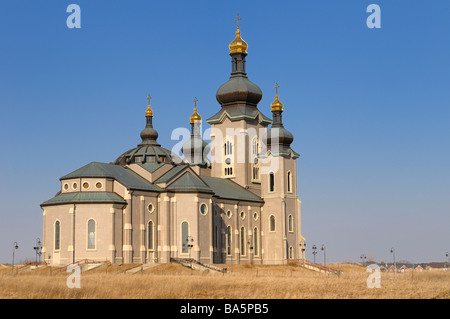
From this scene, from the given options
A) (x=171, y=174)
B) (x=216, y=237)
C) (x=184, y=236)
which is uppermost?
(x=171, y=174)

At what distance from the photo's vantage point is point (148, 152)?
282 ft

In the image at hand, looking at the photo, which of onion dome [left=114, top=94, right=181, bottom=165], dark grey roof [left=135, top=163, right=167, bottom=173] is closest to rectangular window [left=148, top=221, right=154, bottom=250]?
dark grey roof [left=135, top=163, right=167, bottom=173]

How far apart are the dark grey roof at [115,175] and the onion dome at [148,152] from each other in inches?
183

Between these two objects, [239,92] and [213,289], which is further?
[239,92]

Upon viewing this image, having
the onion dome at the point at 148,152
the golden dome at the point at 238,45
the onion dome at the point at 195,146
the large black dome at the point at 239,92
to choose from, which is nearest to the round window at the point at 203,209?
the onion dome at the point at 148,152

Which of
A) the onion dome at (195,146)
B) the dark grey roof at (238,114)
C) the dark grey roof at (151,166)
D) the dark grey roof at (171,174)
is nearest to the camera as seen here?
the dark grey roof at (171,174)

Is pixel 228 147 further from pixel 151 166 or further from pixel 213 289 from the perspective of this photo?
pixel 213 289

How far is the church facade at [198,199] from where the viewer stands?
74250 millimetres

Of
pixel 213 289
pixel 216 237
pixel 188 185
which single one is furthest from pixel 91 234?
pixel 213 289

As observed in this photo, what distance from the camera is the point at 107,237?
7356 centimetres

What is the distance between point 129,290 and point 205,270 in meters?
29.4

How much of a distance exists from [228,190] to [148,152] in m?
10.6

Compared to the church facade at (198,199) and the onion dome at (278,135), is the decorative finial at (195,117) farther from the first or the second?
the onion dome at (278,135)
